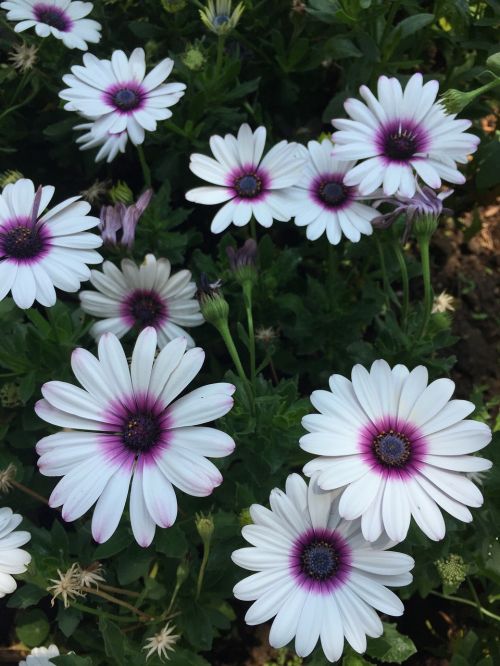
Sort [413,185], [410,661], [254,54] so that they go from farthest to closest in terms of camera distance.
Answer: [254,54]
[410,661]
[413,185]

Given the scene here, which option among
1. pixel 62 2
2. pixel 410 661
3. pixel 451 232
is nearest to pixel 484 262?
pixel 451 232

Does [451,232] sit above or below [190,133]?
above

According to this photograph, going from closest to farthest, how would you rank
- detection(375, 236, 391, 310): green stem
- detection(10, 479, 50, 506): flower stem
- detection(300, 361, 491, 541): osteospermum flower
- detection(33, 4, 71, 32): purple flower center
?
detection(300, 361, 491, 541): osteospermum flower < detection(10, 479, 50, 506): flower stem < detection(375, 236, 391, 310): green stem < detection(33, 4, 71, 32): purple flower center

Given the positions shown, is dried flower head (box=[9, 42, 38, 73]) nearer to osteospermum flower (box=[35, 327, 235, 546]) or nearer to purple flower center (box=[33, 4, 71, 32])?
purple flower center (box=[33, 4, 71, 32])

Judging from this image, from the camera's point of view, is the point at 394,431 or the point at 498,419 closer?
the point at 394,431

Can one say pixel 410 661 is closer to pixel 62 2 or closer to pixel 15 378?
pixel 15 378

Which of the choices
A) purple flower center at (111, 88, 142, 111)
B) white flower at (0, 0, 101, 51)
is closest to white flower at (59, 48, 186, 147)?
purple flower center at (111, 88, 142, 111)

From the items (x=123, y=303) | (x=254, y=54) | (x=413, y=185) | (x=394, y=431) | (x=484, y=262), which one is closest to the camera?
(x=394, y=431)
